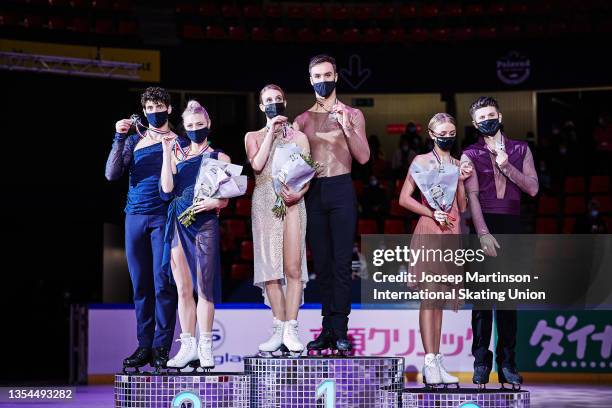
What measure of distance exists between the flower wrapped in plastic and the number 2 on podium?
4.28 feet

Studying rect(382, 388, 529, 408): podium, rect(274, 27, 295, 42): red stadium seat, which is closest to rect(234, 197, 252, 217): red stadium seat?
rect(274, 27, 295, 42): red stadium seat

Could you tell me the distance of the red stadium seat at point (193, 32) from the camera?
1862cm

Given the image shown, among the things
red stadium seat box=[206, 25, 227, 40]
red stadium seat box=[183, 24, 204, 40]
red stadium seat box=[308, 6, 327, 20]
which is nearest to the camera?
red stadium seat box=[183, 24, 204, 40]

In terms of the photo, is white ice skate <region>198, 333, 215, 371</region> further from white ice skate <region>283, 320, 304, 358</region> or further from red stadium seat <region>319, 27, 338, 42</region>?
red stadium seat <region>319, 27, 338, 42</region>

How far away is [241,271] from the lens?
583 inches

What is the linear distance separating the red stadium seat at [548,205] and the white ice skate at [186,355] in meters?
10.3

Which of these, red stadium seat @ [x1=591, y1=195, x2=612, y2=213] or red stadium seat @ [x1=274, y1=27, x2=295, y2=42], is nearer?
red stadium seat @ [x1=591, y1=195, x2=612, y2=213]

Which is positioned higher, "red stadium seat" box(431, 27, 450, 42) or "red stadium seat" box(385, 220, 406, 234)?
"red stadium seat" box(431, 27, 450, 42)

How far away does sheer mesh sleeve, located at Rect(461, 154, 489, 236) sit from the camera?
6977 mm

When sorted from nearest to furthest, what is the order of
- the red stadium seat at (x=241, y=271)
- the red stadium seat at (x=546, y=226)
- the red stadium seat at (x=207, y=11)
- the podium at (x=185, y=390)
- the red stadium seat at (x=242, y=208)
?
the podium at (x=185, y=390), the red stadium seat at (x=241, y=271), the red stadium seat at (x=546, y=226), the red stadium seat at (x=242, y=208), the red stadium seat at (x=207, y=11)

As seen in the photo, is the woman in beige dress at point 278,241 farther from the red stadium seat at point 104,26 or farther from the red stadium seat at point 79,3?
the red stadium seat at point 79,3

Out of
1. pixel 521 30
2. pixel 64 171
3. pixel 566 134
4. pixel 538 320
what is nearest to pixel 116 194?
pixel 64 171

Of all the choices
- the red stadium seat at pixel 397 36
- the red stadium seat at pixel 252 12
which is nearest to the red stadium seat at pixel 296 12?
the red stadium seat at pixel 252 12

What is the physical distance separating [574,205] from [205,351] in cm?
1042
